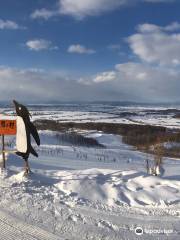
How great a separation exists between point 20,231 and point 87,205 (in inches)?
78.6

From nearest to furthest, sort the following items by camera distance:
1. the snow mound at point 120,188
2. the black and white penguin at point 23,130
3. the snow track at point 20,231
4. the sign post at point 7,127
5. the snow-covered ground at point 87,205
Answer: the snow track at point 20,231 < the snow-covered ground at point 87,205 < the snow mound at point 120,188 < the black and white penguin at point 23,130 < the sign post at point 7,127

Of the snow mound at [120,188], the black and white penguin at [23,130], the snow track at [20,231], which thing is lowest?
the snow track at [20,231]

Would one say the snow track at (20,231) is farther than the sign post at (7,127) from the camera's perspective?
No

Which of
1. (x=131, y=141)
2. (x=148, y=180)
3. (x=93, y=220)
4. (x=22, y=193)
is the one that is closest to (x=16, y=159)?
(x=22, y=193)

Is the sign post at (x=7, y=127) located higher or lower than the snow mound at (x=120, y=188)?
higher

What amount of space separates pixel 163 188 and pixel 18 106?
493 cm

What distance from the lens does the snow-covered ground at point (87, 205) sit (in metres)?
6.52

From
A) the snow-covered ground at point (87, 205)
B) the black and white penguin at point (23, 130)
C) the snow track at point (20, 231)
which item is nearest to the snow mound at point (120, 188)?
the snow-covered ground at point (87, 205)

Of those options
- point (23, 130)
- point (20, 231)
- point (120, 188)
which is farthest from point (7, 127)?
point (20, 231)

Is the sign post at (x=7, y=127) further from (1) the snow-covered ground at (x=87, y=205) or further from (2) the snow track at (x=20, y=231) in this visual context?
(2) the snow track at (x=20, y=231)

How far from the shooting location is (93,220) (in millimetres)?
7039

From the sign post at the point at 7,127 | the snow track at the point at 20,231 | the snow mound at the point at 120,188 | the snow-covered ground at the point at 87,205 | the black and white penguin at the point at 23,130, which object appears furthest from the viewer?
the sign post at the point at 7,127

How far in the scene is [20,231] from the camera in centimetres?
646

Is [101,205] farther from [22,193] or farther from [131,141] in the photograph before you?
[131,141]
